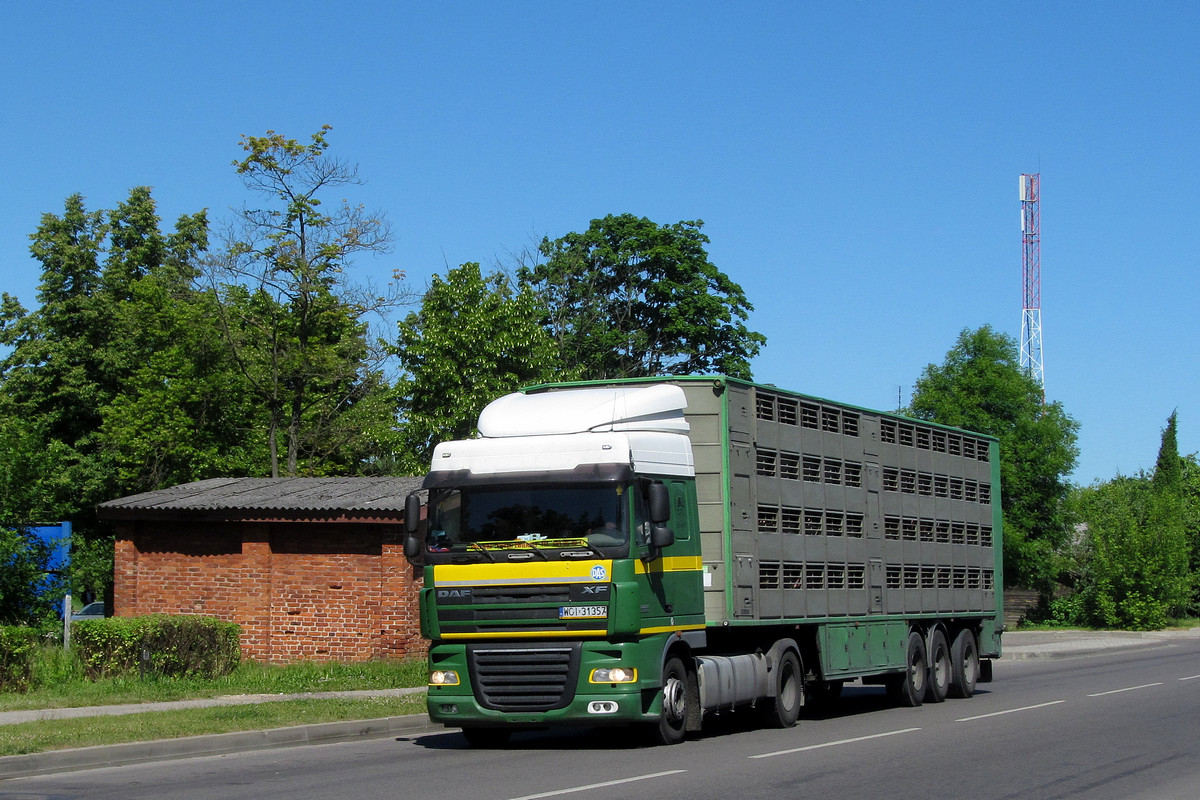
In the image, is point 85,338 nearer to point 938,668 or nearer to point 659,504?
point 938,668

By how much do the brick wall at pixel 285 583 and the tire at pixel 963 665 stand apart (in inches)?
357

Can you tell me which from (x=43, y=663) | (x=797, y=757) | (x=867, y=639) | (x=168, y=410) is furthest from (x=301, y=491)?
(x=168, y=410)

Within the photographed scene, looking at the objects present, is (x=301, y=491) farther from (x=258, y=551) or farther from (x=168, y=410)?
(x=168, y=410)

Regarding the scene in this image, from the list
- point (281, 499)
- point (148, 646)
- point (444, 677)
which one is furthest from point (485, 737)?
point (281, 499)

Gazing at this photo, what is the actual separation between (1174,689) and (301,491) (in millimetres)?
15918

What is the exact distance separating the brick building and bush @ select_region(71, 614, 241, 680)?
140 inches

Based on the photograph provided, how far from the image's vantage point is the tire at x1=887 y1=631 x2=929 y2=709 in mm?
19766

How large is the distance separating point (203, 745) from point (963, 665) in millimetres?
12555

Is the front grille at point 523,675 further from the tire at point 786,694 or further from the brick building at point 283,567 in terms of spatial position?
the brick building at point 283,567

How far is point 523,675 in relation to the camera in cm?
1376

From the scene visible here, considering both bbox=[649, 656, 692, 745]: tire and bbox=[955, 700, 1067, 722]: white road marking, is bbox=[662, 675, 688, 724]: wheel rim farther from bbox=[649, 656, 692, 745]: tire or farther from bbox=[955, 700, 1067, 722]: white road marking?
bbox=[955, 700, 1067, 722]: white road marking

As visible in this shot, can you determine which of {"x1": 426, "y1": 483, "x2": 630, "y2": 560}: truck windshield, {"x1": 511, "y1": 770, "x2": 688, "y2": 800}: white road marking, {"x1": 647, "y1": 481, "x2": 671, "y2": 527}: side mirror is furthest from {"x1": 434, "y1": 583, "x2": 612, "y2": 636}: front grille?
{"x1": 511, "y1": 770, "x2": 688, "y2": 800}: white road marking

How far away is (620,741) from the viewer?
49.2 ft

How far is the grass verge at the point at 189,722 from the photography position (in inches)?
526
